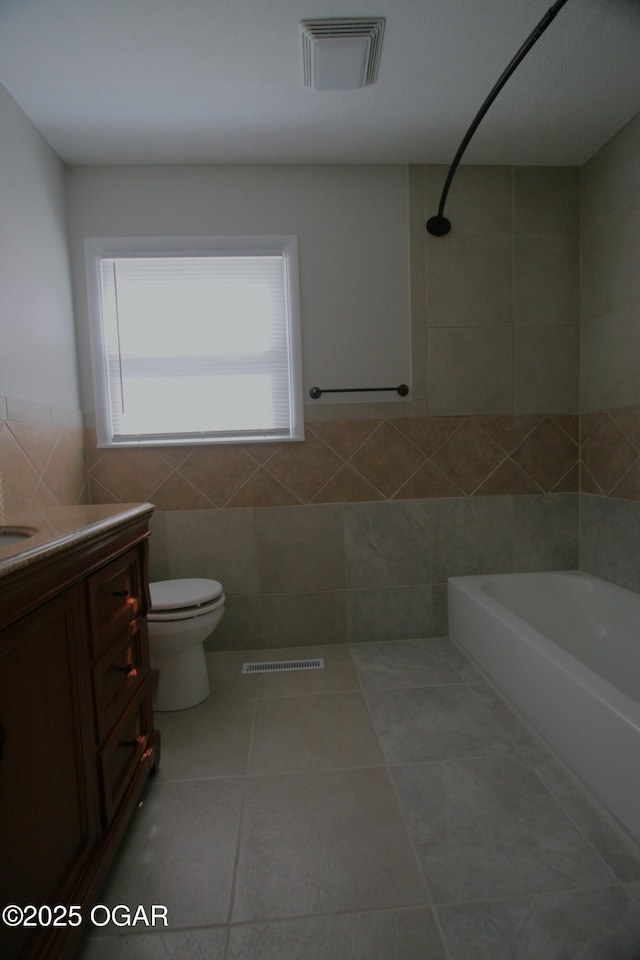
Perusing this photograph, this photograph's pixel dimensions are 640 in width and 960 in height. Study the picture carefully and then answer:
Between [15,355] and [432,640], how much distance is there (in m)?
2.26

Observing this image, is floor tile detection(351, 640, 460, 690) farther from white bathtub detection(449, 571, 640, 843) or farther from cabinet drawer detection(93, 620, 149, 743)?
cabinet drawer detection(93, 620, 149, 743)

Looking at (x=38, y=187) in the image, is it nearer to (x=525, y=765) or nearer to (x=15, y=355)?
(x=15, y=355)

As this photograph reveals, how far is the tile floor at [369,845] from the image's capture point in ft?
3.24

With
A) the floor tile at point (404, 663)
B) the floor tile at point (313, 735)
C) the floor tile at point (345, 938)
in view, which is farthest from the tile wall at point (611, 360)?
the floor tile at point (345, 938)

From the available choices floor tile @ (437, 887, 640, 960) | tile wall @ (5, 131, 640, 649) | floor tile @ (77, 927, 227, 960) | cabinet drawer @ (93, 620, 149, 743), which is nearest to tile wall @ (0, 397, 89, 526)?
tile wall @ (5, 131, 640, 649)

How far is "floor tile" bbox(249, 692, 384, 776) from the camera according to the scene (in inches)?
60.6

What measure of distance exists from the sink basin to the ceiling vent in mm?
1730

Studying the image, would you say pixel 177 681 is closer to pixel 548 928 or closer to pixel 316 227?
pixel 548 928

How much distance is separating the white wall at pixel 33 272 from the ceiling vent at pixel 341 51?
3.70 ft

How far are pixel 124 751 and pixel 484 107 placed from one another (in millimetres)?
2379

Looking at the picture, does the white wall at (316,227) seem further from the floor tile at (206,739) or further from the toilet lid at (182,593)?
the floor tile at (206,739)

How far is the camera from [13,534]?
121 cm

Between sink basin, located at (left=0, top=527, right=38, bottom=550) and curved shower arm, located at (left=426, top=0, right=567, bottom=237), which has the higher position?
curved shower arm, located at (left=426, top=0, right=567, bottom=237)

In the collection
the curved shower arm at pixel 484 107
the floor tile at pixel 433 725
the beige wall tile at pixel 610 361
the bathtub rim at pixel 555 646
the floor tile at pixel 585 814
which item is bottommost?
the floor tile at pixel 585 814
